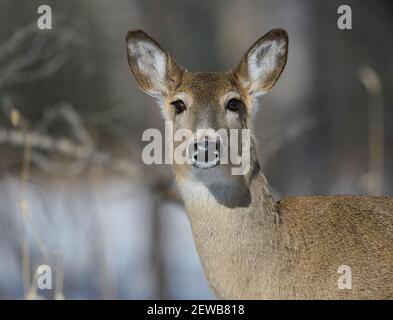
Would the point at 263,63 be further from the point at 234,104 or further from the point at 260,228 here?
the point at 260,228

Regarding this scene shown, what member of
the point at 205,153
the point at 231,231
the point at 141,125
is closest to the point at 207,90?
the point at 205,153

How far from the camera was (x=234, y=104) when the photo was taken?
17.0 feet

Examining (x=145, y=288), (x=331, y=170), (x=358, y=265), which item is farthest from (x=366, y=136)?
(x=358, y=265)

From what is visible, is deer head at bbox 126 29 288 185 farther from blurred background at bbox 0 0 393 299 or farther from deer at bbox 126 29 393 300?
blurred background at bbox 0 0 393 299

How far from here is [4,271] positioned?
8898 mm

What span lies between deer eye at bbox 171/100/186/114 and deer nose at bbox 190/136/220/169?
0.43m

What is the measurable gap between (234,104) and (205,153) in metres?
0.53

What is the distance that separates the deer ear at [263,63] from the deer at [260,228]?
0.03 metres

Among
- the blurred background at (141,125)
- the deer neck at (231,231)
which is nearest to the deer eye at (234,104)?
the deer neck at (231,231)

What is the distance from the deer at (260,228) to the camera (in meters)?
4.87

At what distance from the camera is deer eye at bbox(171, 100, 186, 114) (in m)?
5.19

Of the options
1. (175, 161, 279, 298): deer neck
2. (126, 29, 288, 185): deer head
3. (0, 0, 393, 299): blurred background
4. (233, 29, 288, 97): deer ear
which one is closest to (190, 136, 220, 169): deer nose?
(126, 29, 288, 185): deer head
